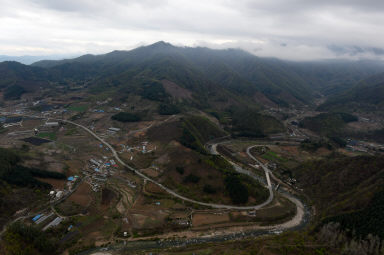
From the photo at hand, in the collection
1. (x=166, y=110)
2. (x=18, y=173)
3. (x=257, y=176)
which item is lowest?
(x=257, y=176)

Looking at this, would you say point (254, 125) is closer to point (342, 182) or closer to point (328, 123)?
point (328, 123)

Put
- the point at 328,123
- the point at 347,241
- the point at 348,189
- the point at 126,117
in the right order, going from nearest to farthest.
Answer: the point at 347,241
the point at 348,189
the point at 126,117
the point at 328,123

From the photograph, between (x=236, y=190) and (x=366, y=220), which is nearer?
(x=366, y=220)

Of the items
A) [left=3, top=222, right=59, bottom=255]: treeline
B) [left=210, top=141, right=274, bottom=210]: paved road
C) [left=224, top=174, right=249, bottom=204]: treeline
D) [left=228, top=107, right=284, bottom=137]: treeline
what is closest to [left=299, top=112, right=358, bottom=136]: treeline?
[left=228, top=107, right=284, bottom=137]: treeline

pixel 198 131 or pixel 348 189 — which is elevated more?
pixel 198 131

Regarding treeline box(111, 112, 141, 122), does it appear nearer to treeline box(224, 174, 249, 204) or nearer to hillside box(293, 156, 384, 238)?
treeline box(224, 174, 249, 204)

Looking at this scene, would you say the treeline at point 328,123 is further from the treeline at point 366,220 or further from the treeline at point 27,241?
the treeline at point 27,241

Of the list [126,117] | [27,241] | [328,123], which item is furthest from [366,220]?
[328,123]

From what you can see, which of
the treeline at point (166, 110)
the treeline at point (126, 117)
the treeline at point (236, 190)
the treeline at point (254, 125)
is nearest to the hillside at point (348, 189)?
the treeline at point (236, 190)

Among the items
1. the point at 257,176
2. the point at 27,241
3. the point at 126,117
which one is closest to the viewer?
the point at 27,241
